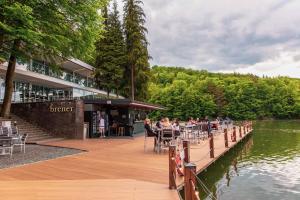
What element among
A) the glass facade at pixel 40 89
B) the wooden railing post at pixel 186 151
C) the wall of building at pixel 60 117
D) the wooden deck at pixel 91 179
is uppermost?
the glass facade at pixel 40 89

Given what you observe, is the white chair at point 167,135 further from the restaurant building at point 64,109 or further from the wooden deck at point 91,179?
the restaurant building at point 64,109

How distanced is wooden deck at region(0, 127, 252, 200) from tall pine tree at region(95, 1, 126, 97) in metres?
25.7

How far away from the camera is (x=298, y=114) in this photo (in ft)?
296

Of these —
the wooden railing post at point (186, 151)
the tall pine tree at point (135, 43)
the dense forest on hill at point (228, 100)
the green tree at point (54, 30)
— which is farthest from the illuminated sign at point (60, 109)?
the dense forest on hill at point (228, 100)

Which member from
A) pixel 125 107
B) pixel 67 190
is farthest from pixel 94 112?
pixel 67 190

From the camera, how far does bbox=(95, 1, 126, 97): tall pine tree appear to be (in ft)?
126

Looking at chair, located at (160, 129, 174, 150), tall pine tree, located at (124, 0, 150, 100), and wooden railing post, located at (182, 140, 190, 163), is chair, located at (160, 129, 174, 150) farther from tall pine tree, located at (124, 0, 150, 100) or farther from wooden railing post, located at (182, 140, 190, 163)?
tall pine tree, located at (124, 0, 150, 100)

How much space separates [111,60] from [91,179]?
3060cm

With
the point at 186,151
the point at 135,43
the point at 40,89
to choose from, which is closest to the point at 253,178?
the point at 186,151

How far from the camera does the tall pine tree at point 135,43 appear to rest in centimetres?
3731

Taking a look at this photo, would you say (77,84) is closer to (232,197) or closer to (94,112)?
(94,112)

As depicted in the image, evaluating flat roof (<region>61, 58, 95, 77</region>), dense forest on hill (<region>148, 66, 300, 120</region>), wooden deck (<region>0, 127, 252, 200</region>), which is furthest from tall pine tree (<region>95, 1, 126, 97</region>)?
dense forest on hill (<region>148, 66, 300, 120</region>)

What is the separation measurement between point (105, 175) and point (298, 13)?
1830 centimetres

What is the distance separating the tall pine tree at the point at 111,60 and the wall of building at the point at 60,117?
14.4 meters
